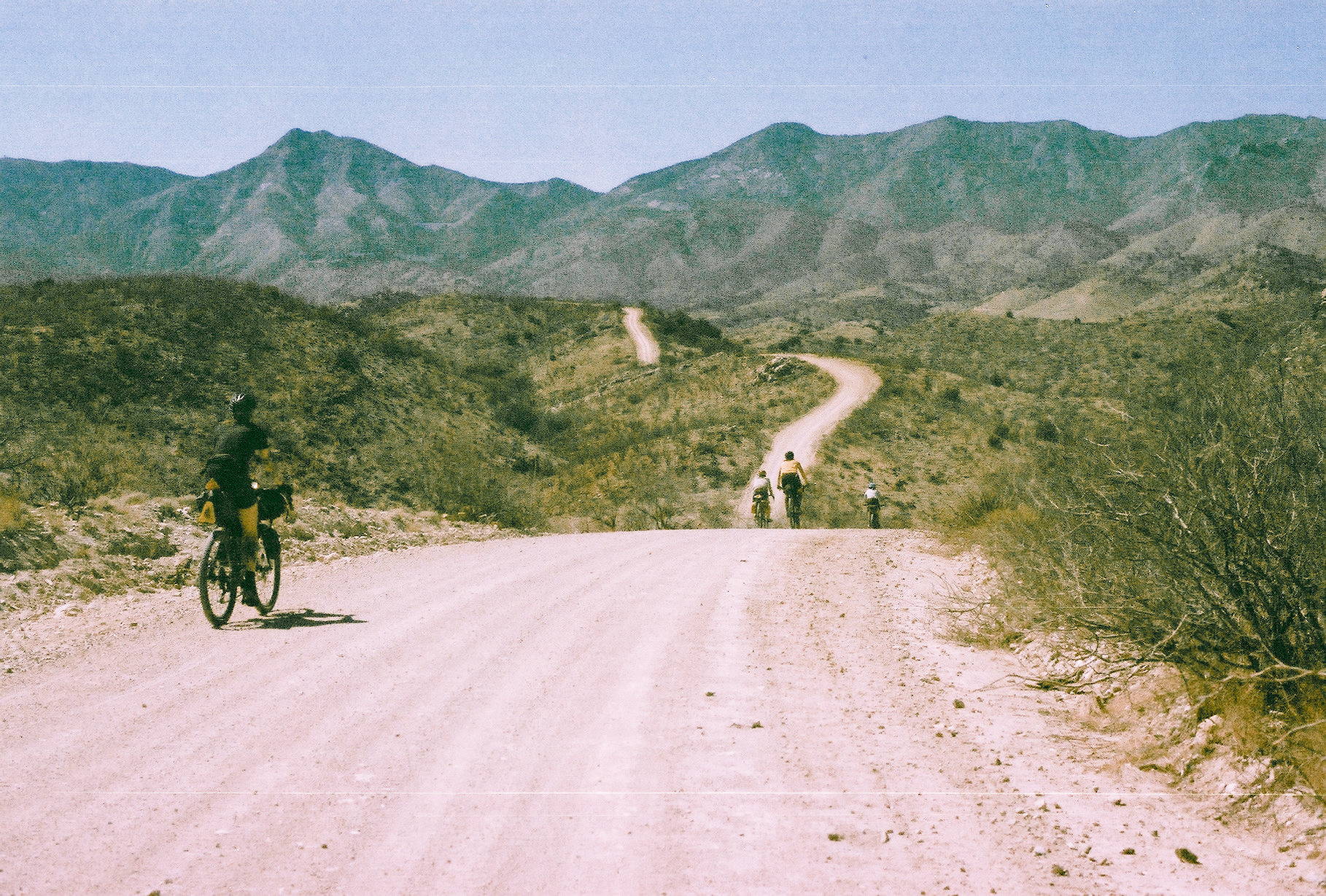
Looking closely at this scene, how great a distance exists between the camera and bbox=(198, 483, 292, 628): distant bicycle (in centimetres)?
872

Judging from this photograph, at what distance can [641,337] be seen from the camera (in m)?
68.9

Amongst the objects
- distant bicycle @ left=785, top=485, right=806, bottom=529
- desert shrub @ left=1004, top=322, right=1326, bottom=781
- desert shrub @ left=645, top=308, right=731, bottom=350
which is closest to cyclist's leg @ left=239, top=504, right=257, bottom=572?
desert shrub @ left=1004, top=322, right=1326, bottom=781

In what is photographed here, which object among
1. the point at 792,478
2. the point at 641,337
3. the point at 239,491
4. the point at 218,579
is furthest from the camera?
the point at 641,337

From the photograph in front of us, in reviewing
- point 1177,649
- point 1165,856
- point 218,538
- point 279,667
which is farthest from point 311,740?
point 1177,649

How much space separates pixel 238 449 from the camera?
29.6 ft

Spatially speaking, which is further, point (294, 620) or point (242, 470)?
point (242, 470)

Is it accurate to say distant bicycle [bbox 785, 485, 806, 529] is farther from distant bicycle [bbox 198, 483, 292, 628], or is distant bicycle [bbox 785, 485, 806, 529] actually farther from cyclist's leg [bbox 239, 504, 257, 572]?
cyclist's leg [bbox 239, 504, 257, 572]

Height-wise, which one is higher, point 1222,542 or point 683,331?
point 683,331

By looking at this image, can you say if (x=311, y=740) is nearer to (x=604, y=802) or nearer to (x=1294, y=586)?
(x=604, y=802)

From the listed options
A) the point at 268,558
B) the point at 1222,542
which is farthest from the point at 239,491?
the point at 1222,542

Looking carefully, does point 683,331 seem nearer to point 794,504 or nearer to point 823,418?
point 823,418

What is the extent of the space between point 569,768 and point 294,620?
488cm

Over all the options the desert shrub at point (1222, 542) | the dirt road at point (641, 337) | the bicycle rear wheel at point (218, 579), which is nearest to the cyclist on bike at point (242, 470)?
the bicycle rear wheel at point (218, 579)

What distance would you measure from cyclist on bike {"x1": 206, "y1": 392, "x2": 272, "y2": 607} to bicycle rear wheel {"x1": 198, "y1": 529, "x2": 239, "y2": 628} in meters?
0.13
